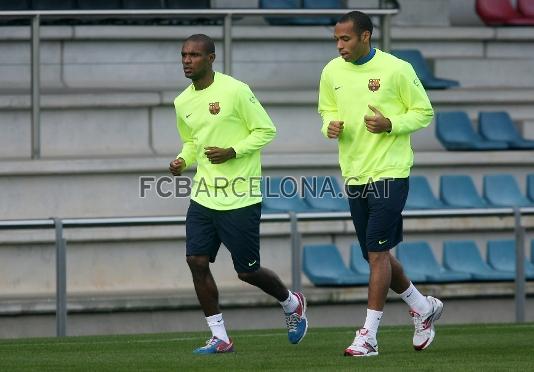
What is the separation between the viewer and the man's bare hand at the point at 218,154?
9594 millimetres

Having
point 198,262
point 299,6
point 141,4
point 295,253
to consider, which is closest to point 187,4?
point 141,4

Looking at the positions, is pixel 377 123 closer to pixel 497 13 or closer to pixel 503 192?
pixel 503 192

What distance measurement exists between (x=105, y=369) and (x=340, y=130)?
6.64ft

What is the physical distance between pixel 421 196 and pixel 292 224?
2276 mm

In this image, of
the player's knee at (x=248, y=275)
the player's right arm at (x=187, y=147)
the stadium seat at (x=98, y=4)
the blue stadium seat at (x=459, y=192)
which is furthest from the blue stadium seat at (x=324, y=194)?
the player's right arm at (x=187, y=147)

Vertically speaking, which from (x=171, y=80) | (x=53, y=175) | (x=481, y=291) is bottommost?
(x=481, y=291)

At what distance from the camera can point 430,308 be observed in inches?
385

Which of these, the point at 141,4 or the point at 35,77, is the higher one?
the point at 141,4

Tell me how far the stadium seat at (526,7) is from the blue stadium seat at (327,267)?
572 cm

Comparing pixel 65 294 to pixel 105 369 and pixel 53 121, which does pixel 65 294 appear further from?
pixel 105 369

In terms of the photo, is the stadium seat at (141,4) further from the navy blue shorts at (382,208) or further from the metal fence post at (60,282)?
the navy blue shorts at (382,208)

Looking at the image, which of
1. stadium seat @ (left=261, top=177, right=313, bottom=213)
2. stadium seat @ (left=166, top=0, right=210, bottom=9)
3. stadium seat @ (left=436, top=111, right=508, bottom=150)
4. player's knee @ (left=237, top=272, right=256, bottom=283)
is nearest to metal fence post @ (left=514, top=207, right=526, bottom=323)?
stadium seat @ (left=261, top=177, right=313, bottom=213)

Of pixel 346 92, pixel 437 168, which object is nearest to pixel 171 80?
pixel 437 168

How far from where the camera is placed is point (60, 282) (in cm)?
1333
